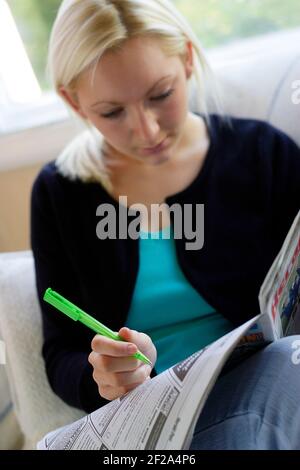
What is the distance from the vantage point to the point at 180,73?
713 mm

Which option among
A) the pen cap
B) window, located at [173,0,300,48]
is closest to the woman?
the pen cap

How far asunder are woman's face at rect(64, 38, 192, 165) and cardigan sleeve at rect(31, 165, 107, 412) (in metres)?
0.14

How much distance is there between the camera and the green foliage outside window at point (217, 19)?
1063 mm

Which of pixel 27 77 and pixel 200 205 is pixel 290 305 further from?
pixel 27 77

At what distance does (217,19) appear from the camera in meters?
1.10

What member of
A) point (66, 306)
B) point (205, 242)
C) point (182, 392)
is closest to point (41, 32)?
point (205, 242)

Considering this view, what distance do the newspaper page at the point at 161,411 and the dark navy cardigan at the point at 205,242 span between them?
17 cm

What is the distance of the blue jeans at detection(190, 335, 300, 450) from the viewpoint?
49 cm

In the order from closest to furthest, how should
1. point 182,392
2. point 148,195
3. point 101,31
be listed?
point 182,392 < point 101,31 < point 148,195

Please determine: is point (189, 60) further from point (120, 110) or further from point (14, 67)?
point (14, 67)

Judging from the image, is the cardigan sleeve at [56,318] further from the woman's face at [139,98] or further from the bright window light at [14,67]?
the bright window light at [14,67]

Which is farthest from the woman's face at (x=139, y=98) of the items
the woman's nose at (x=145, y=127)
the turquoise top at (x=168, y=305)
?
the turquoise top at (x=168, y=305)

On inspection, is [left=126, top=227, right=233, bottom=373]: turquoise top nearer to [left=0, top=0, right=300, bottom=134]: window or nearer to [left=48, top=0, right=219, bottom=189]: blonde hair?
[left=48, top=0, right=219, bottom=189]: blonde hair

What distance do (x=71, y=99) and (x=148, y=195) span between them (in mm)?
169
